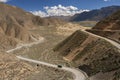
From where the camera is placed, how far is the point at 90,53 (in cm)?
8019

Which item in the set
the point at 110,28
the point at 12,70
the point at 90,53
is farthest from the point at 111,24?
the point at 12,70

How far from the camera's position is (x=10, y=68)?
63.4 m

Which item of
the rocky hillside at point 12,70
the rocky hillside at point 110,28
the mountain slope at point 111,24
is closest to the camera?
the rocky hillside at point 12,70

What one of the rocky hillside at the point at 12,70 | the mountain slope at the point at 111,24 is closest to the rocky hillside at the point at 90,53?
the mountain slope at the point at 111,24

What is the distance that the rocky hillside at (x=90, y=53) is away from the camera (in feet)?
211

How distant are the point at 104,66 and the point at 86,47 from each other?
23.8 metres

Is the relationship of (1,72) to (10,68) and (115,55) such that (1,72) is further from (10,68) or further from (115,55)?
(115,55)

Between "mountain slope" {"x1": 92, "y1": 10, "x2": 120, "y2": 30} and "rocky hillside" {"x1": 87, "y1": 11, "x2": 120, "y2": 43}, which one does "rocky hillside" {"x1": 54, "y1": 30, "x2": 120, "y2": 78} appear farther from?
"mountain slope" {"x1": 92, "y1": 10, "x2": 120, "y2": 30}

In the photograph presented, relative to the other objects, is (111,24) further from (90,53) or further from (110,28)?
(90,53)

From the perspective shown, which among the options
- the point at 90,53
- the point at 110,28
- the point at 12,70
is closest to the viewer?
the point at 12,70

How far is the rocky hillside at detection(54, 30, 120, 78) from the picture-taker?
64.2 m

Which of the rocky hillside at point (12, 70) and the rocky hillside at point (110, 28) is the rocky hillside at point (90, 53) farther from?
the rocky hillside at point (12, 70)

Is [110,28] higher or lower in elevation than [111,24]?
lower

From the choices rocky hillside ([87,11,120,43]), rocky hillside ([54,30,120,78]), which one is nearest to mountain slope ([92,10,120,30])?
rocky hillside ([87,11,120,43])
